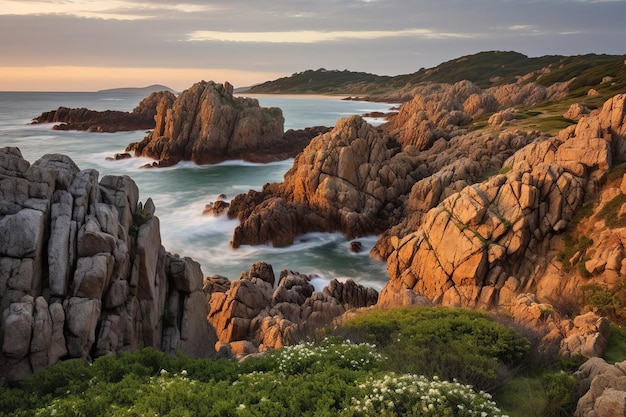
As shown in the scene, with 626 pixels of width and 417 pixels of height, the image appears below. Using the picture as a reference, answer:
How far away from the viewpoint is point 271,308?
2928 cm

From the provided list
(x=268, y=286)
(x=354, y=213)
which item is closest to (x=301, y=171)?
(x=354, y=213)

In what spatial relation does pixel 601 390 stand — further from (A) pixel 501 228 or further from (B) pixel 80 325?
(A) pixel 501 228

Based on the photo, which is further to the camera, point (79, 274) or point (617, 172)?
point (617, 172)

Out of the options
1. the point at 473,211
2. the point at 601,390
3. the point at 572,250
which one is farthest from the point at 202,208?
the point at 601,390

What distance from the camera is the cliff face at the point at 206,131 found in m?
84.8

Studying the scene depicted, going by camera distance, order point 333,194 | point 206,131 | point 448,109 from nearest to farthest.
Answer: point 333,194 < point 206,131 < point 448,109

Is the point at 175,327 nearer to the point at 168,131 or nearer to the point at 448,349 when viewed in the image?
the point at 448,349

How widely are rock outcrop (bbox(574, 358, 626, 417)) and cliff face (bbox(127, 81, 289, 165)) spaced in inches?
3019

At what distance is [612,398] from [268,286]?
81.5 ft

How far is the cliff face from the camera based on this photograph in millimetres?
84812

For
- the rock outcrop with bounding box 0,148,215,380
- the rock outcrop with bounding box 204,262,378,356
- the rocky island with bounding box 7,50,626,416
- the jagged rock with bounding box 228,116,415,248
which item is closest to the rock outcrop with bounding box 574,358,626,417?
the rocky island with bounding box 7,50,626,416

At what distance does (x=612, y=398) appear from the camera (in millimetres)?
10688

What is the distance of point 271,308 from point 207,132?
62.4 meters

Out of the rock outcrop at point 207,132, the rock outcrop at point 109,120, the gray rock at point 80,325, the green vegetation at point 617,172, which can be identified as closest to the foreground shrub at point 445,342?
the gray rock at point 80,325
